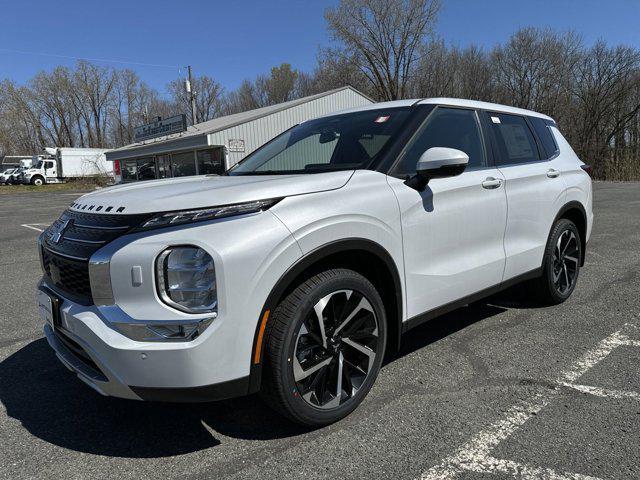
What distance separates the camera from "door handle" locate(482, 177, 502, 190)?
11.2 ft

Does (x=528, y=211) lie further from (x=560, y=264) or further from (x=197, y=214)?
(x=197, y=214)

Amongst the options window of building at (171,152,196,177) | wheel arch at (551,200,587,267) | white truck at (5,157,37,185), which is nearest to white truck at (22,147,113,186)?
white truck at (5,157,37,185)

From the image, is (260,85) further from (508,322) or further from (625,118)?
(508,322)

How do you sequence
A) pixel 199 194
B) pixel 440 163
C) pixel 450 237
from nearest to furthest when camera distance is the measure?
pixel 199 194, pixel 440 163, pixel 450 237

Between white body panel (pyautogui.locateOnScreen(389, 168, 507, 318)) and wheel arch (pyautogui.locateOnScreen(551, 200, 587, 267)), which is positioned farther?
wheel arch (pyautogui.locateOnScreen(551, 200, 587, 267))

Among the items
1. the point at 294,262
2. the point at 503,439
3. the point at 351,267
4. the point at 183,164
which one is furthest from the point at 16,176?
the point at 503,439

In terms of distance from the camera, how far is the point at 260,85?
212ft

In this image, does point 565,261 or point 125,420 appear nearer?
point 125,420

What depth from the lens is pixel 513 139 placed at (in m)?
4.02

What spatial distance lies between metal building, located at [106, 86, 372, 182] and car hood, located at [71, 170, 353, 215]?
20.3 metres

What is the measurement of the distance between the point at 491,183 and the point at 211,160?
22.9 meters

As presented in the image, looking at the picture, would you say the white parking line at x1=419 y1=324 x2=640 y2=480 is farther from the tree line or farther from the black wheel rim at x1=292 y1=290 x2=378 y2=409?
the tree line

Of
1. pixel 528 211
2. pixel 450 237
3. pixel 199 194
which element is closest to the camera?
pixel 199 194

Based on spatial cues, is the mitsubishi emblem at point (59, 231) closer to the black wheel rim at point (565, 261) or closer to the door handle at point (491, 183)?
the door handle at point (491, 183)
